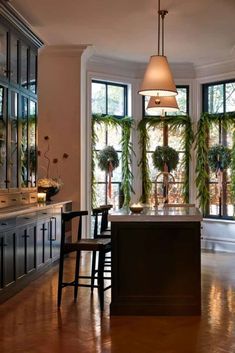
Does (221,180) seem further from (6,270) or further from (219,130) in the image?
(6,270)

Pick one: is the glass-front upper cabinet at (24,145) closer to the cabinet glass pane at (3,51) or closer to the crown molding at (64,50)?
the cabinet glass pane at (3,51)

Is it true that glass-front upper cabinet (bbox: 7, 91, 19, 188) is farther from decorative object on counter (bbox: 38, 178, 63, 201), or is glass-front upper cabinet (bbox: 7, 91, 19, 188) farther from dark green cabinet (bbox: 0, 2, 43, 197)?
decorative object on counter (bbox: 38, 178, 63, 201)

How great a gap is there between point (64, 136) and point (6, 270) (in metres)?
3.44

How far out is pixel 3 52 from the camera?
5562 millimetres

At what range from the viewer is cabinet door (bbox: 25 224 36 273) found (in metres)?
5.62

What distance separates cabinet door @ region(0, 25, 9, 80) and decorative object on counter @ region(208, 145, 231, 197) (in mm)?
4304

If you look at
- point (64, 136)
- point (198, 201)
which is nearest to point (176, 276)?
point (64, 136)

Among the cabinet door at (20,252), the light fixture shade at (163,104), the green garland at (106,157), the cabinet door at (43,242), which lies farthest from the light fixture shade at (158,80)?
the green garland at (106,157)

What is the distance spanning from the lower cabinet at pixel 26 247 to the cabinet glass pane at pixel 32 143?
51 cm

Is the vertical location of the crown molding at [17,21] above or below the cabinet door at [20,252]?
above

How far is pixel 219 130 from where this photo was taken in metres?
8.83

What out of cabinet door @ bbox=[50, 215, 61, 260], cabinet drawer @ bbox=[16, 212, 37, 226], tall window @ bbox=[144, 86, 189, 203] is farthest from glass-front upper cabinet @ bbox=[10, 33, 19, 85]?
tall window @ bbox=[144, 86, 189, 203]

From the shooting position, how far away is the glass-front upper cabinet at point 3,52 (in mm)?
5484

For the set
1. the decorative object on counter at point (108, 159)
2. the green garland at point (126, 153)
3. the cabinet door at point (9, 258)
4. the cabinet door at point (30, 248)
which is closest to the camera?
the cabinet door at point (9, 258)
